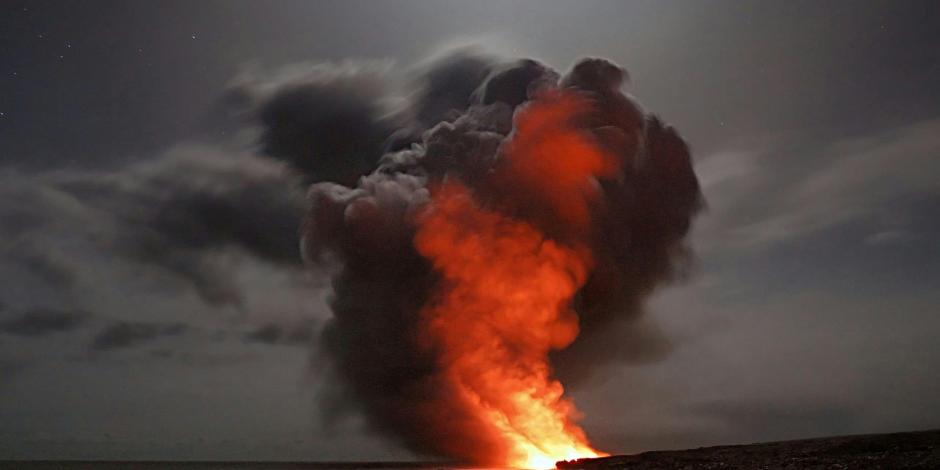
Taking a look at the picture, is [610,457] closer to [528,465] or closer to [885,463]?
[528,465]

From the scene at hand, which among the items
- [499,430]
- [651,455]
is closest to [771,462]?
[651,455]

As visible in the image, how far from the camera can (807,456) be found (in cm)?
7850

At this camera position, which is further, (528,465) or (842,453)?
(528,465)

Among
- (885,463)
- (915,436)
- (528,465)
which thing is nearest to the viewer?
(885,463)

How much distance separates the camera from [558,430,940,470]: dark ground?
68.8m

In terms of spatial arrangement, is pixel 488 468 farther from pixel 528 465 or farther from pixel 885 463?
pixel 885 463

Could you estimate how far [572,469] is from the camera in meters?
77.8

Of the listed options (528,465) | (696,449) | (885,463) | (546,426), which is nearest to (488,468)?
(528,465)

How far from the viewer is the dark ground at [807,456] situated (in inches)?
2709

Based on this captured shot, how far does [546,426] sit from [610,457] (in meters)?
8.08

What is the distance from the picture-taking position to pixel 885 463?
66.6m

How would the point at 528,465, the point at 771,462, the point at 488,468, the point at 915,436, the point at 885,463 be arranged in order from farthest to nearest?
the point at 488,468 < the point at 528,465 < the point at 915,436 < the point at 771,462 < the point at 885,463

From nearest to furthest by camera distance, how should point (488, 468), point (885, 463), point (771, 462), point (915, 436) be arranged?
point (885, 463) < point (771, 462) < point (915, 436) < point (488, 468)

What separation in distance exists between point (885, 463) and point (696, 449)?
26673mm
